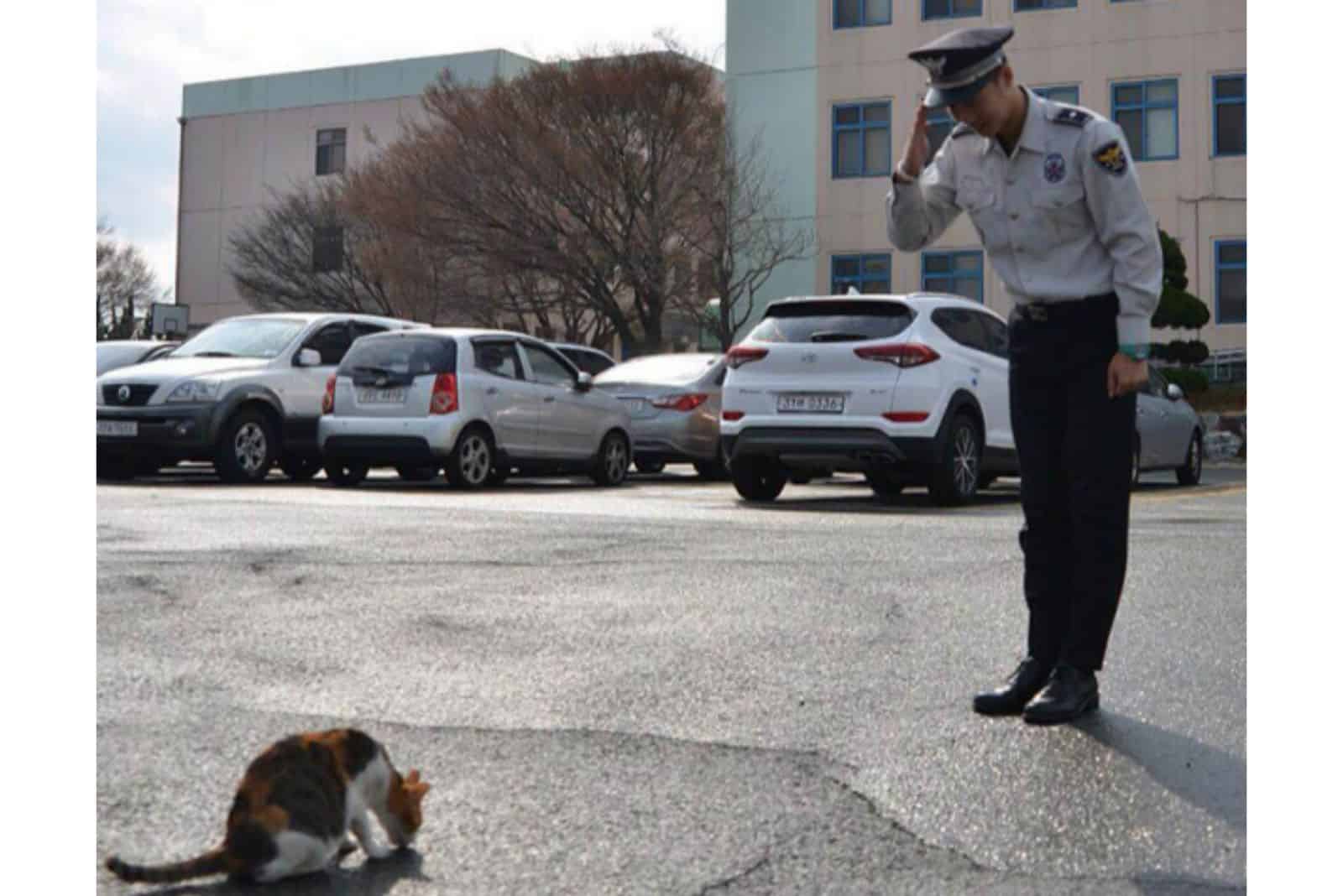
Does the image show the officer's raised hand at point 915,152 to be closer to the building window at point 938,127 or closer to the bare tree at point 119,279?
the building window at point 938,127

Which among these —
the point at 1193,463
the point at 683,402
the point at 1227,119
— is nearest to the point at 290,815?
the point at 1227,119

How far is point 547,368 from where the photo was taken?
17.0m

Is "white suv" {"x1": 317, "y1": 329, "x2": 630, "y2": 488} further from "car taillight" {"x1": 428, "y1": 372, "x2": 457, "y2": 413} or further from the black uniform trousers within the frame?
the black uniform trousers

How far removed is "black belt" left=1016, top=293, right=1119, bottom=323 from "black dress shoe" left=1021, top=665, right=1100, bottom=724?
918mm

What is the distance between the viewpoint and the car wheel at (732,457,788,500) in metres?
13.9

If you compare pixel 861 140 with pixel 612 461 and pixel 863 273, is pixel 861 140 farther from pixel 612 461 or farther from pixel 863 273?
pixel 612 461

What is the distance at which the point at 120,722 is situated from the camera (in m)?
4.56

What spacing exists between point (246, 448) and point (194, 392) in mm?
696

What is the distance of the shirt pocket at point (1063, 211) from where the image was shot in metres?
4.61

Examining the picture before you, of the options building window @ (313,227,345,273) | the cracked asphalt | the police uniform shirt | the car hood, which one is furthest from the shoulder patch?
building window @ (313,227,345,273)

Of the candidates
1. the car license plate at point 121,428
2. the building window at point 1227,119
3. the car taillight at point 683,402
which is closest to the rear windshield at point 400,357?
the car license plate at point 121,428

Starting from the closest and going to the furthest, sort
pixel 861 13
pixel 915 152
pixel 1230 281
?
pixel 915 152 < pixel 1230 281 < pixel 861 13

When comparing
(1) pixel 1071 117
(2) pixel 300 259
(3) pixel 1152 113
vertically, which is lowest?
(1) pixel 1071 117

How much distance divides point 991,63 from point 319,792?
239 centimetres
